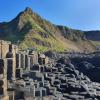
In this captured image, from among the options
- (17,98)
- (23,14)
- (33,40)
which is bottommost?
(17,98)

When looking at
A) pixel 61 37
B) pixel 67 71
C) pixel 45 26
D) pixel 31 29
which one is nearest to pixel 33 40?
pixel 31 29

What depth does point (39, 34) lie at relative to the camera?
13638 cm

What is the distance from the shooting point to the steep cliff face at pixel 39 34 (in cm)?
12432

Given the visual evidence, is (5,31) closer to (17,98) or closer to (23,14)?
(23,14)

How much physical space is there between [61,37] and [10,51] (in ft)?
441

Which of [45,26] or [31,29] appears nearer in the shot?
[31,29]

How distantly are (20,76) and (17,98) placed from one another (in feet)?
32.4

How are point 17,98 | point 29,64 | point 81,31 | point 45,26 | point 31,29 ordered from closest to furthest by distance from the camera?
point 17,98 → point 29,64 → point 31,29 → point 45,26 → point 81,31

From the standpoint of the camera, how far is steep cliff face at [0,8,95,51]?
12432 cm

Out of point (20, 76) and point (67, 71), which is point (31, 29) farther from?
point (20, 76)

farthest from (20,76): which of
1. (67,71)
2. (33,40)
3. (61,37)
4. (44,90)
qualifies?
(61,37)

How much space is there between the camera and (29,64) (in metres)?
39.5

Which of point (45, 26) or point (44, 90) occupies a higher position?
point (45, 26)

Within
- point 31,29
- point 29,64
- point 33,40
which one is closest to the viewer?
point 29,64
